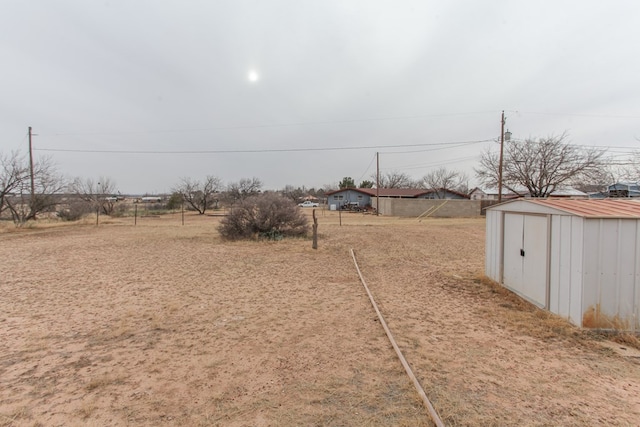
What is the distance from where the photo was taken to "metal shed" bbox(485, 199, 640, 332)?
3.74m

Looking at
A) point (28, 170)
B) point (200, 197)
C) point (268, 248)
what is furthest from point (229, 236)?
point (200, 197)

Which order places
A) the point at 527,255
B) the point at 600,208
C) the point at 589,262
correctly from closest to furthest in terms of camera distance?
1. the point at 589,262
2. the point at 600,208
3. the point at 527,255

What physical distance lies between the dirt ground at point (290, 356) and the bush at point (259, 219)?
6.14 metres

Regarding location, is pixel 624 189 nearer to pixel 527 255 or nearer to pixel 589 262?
pixel 527 255

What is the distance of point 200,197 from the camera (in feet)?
121

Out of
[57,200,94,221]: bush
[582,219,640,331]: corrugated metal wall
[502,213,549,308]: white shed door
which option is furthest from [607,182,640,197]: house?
[57,200,94,221]: bush

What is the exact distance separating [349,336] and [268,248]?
7.28 meters

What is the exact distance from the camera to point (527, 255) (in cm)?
511

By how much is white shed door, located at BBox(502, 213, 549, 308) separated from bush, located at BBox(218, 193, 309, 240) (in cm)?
872

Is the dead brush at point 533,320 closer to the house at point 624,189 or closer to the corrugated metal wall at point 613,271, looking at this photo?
the corrugated metal wall at point 613,271

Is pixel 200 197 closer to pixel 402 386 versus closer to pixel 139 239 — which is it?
pixel 139 239

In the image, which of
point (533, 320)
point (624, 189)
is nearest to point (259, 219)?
point (533, 320)

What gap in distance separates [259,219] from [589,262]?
10.8 metres

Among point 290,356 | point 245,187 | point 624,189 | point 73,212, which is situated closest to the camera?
point 290,356
